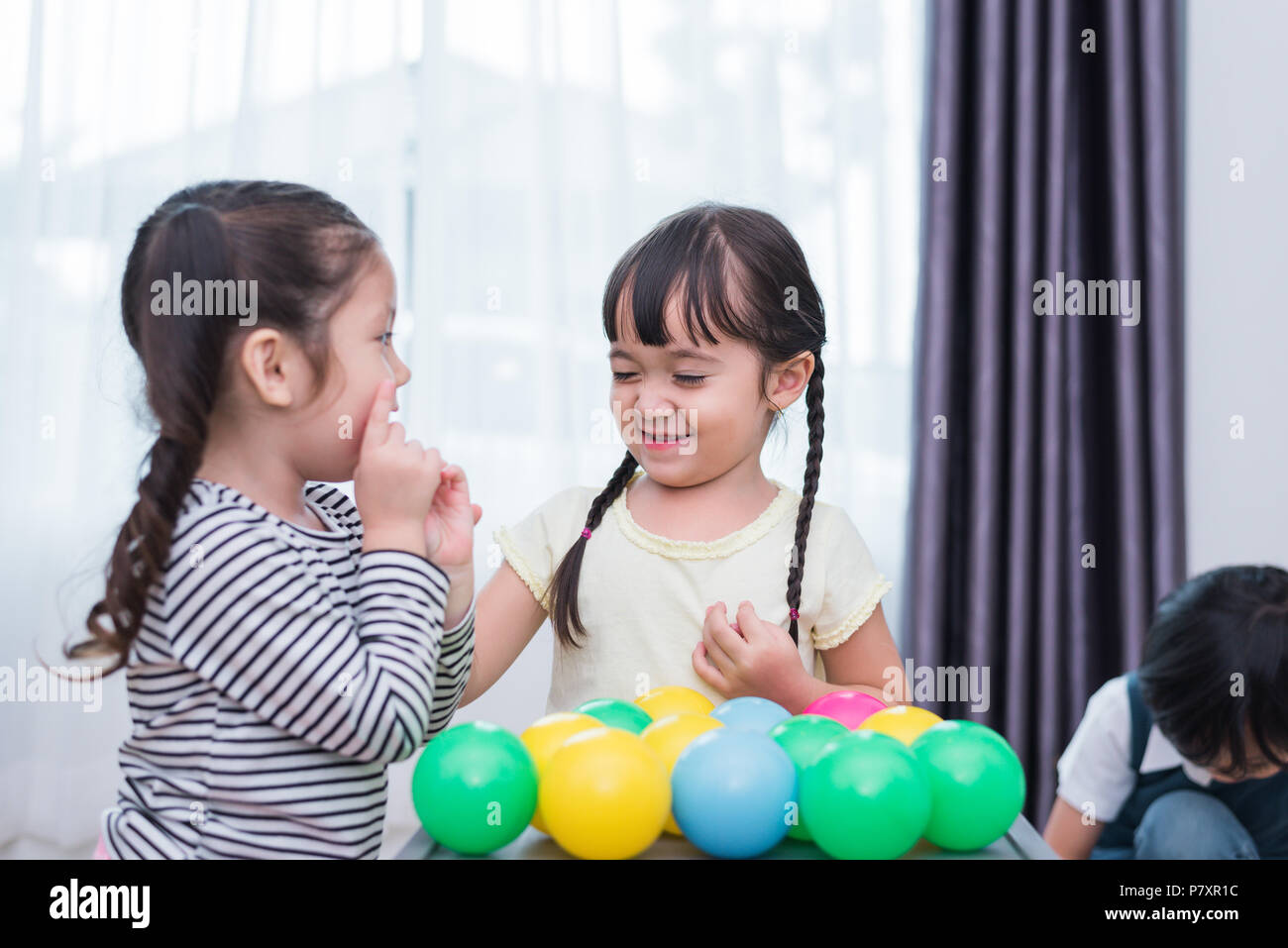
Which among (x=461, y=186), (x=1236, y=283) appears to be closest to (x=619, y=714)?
(x=461, y=186)

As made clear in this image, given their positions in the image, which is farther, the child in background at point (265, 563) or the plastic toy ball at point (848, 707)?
the plastic toy ball at point (848, 707)

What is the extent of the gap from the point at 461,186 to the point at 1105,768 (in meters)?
1.68

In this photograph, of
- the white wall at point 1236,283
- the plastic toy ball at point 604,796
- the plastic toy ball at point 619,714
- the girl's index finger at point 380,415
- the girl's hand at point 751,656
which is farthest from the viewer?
the white wall at point 1236,283

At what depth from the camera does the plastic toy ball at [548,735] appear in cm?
91

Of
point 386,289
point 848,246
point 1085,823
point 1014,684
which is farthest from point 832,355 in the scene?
point 386,289

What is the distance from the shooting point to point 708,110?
245cm

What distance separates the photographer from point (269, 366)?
935 mm

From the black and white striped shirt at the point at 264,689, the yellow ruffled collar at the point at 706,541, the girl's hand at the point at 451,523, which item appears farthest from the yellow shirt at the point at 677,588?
the black and white striped shirt at the point at 264,689

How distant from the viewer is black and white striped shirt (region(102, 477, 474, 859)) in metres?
0.86

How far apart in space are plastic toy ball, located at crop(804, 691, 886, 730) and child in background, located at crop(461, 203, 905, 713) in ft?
0.27

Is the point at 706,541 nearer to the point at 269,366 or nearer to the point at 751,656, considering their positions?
the point at 751,656

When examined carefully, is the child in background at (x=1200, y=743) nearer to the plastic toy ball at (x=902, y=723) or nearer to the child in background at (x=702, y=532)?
the child in background at (x=702, y=532)

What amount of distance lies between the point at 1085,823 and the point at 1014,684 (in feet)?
2.84

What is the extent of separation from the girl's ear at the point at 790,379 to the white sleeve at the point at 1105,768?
0.63 metres
